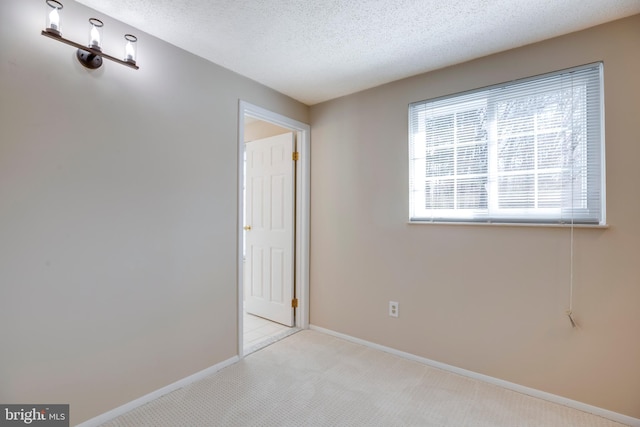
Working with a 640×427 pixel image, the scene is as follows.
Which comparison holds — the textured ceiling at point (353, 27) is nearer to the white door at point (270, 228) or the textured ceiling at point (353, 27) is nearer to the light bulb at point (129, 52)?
the light bulb at point (129, 52)

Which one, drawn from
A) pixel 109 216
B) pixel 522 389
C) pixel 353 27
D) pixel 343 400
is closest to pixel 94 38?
pixel 109 216

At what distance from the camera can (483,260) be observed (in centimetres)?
216

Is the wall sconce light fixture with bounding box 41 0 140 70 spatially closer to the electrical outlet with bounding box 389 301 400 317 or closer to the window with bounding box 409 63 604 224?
the window with bounding box 409 63 604 224

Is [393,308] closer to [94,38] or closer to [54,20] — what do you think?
[94,38]

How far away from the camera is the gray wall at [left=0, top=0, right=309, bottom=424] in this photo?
1.46m

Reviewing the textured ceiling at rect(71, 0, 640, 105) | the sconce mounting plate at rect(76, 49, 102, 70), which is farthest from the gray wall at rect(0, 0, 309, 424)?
the textured ceiling at rect(71, 0, 640, 105)

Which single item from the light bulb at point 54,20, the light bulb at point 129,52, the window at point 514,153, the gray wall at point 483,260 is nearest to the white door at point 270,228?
the gray wall at point 483,260

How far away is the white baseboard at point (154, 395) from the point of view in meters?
1.70

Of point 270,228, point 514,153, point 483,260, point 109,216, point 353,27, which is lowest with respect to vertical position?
point 483,260

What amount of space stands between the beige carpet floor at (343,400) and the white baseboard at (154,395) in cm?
3

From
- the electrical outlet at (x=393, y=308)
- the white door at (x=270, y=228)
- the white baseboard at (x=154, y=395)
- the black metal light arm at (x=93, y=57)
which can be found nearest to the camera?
the black metal light arm at (x=93, y=57)

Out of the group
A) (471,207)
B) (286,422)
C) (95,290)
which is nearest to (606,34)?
(471,207)

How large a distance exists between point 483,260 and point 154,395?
244cm

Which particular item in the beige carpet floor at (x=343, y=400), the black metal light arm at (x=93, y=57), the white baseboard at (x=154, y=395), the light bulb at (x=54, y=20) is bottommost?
the beige carpet floor at (x=343, y=400)
